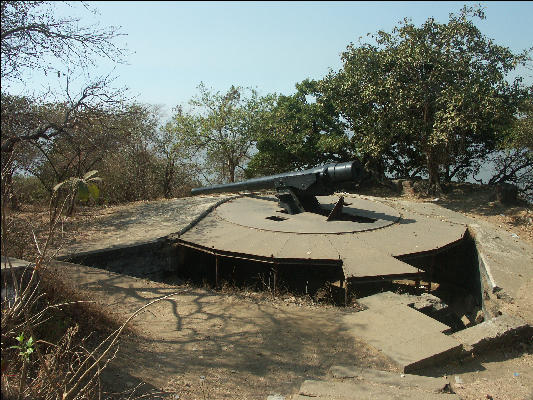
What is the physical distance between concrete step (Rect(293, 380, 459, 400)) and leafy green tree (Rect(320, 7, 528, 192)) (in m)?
9.74

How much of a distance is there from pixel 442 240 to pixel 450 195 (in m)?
6.97

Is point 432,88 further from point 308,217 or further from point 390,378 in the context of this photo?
point 390,378

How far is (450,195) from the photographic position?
14875 millimetres

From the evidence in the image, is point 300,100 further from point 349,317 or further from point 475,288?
point 349,317

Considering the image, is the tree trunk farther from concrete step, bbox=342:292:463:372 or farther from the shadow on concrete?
the shadow on concrete

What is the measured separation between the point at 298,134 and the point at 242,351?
1289cm

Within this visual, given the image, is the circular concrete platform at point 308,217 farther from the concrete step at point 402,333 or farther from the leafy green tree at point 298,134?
the leafy green tree at point 298,134

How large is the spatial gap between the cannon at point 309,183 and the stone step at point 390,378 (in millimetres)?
4880

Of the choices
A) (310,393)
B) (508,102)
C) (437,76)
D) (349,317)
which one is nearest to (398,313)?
(349,317)

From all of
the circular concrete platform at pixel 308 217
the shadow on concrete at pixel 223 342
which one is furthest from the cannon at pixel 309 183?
the shadow on concrete at pixel 223 342

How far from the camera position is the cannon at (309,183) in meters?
8.88

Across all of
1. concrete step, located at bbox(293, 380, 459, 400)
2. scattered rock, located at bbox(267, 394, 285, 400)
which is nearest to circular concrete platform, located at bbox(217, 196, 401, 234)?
concrete step, located at bbox(293, 380, 459, 400)

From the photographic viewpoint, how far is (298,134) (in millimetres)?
17000

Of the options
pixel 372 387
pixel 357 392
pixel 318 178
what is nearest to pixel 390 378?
pixel 372 387
